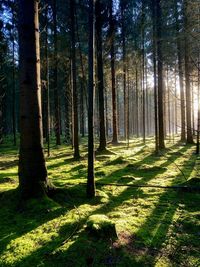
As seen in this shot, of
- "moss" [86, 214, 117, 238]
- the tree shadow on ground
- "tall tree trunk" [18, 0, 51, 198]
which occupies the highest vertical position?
"tall tree trunk" [18, 0, 51, 198]

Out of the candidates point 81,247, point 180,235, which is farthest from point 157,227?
point 81,247

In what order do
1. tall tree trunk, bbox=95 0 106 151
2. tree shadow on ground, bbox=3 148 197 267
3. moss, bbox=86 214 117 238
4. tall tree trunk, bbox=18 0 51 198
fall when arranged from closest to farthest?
1. tree shadow on ground, bbox=3 148 197 267
2. moss, bbox=86 214 117 238
3. tall tree trunk, bbox=18 0 51 198
4. tall tree trunk, bbox=95 0 106 151

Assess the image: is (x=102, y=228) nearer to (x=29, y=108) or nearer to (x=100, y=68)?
(x=29, y=108)

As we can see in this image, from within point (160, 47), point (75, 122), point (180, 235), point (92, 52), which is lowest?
point (180, 235)

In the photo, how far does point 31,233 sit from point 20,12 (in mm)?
4547

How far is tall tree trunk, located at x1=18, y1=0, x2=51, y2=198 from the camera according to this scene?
597cm

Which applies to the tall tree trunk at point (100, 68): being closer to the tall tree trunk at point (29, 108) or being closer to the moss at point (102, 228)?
the tall tree trunk at point (29, 108)

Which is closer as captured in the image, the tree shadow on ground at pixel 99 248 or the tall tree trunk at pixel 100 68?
the tree shadow on ground at pixel 99 248

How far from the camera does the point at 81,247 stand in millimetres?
Result: 4180

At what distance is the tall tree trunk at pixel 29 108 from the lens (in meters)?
5.97

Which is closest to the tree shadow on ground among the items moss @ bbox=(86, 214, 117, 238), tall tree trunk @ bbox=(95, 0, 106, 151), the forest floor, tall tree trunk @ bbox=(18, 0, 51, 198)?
the forest floor

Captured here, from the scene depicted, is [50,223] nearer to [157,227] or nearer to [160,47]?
[157,227]

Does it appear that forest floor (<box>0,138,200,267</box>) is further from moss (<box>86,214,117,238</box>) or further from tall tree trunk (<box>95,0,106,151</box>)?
tall tree trunk (<box>95,0,106,151</box>)

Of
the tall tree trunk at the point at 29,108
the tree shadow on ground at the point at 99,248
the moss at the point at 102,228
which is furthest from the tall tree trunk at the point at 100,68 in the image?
the moss at the point at 102,228
